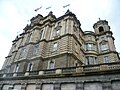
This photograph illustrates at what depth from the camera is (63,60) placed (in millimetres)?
24094

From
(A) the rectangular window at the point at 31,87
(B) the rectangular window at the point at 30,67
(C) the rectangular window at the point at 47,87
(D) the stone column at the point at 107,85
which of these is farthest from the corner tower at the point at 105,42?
(A) the rectangular window at the point at 31,87

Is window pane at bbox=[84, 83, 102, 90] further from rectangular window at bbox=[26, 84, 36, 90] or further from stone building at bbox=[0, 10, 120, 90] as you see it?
rectangular window at bbox=[26, 84, 36, 90]

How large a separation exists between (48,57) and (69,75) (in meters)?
10.2

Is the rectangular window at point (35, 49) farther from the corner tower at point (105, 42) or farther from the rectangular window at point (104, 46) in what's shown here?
the rectangular window at point (104, 46)

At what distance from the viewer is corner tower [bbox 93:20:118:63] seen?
31.3 metres

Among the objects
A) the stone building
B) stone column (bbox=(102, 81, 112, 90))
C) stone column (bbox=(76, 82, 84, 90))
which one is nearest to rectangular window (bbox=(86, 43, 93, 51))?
the stone building

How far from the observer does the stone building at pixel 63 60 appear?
1644 centimetres

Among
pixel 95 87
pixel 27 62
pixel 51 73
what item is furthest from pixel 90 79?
pixel 27 62

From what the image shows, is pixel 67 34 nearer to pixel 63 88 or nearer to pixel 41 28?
pixel 41 28

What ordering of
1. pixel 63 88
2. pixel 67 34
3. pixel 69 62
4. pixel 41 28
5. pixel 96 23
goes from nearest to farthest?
pixel 63 88 < pixel 69 62 < pixel 67 34 < pixel 41 28 < pixel 96 23

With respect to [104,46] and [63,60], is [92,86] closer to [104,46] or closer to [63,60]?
[63,60]

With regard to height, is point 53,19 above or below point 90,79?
above

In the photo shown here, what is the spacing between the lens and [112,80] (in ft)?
49.7

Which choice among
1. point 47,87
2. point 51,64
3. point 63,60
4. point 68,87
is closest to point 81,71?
point 68,87
